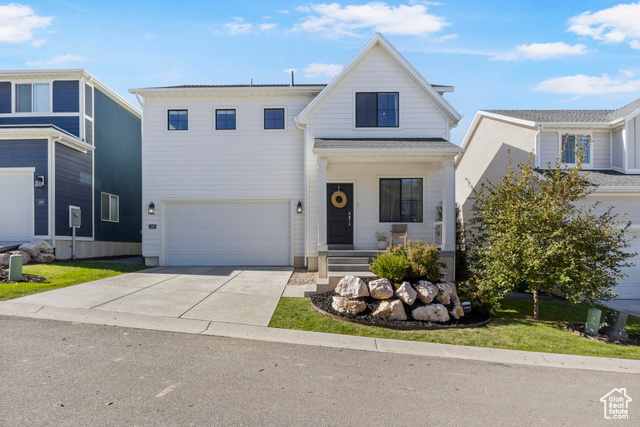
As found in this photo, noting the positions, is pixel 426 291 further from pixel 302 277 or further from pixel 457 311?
pixel 302 277

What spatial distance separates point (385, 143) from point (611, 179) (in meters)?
7.01

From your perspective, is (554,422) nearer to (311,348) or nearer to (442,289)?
(311,348)

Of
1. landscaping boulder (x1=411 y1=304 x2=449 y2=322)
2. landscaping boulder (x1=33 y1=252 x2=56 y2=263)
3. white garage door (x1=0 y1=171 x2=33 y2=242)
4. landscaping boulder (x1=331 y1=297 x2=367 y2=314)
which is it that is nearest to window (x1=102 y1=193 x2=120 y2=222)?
white garage door (x1=0 y1=171 x2=33 y2=242)

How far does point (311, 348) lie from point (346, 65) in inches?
369

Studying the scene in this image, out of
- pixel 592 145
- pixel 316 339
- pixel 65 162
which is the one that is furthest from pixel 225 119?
pixel 592 145

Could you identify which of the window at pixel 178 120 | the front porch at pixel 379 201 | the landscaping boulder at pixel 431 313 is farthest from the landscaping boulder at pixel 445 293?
the window at pixel 178 120

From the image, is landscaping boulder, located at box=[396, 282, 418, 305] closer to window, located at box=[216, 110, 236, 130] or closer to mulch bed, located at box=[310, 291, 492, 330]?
mulch bed, located at box=[310, 291, 492, 330]

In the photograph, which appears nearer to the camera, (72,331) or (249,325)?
(72,331)

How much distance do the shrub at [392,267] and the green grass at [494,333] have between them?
1.42m

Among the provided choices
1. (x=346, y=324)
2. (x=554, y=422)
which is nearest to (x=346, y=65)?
(x=346, y=324)

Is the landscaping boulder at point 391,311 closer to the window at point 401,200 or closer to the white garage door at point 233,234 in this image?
the window at point 401,200

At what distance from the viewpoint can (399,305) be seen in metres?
7.67

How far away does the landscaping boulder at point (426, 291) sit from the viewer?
7859mm

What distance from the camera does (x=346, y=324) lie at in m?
A: 7.21
